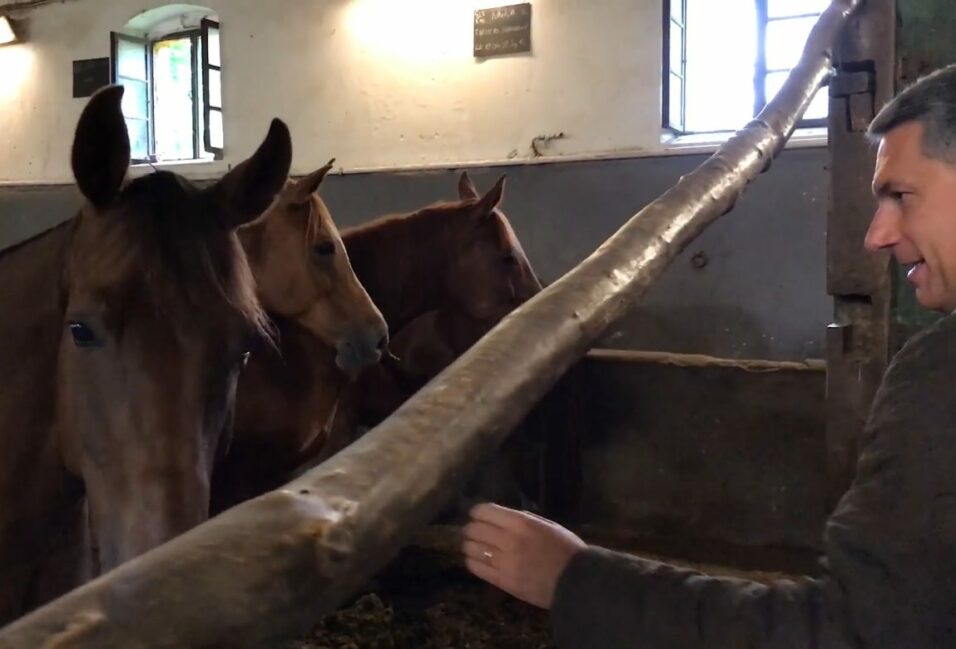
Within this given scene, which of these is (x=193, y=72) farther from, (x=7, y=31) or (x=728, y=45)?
(x=728, y=45)

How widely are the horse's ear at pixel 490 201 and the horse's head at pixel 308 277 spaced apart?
843 mm

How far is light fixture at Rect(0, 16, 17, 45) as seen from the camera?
654cm

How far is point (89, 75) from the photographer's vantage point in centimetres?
627

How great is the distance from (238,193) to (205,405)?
34 centimetres

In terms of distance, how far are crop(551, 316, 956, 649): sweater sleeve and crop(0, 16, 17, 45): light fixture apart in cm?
733

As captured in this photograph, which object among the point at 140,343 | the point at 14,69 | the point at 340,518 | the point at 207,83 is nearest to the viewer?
the point at 340,518

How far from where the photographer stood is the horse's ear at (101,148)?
3.76 ft

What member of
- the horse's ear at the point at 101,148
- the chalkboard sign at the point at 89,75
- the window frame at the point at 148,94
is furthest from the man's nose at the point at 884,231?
the chalkboard sign at the point at 89,75

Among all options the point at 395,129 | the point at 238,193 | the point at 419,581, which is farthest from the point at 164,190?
the point at 395,129

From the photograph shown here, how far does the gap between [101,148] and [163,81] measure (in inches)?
227

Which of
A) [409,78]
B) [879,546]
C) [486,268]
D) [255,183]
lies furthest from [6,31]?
[879,546]

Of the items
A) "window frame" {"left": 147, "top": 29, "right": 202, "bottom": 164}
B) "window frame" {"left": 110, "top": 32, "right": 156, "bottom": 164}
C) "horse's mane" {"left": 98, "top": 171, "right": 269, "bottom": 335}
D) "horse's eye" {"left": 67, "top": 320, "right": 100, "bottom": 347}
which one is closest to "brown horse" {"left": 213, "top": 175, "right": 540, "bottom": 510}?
"horse's mane" {"left": 98, "top": 171, "right": 269, "bottom": 335}

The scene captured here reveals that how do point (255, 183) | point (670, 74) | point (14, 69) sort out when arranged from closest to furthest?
point (255, 183), point (670, 74), point (14, 69)

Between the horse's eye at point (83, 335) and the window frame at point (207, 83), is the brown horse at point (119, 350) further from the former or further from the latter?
the window frame at point (207, 83)
